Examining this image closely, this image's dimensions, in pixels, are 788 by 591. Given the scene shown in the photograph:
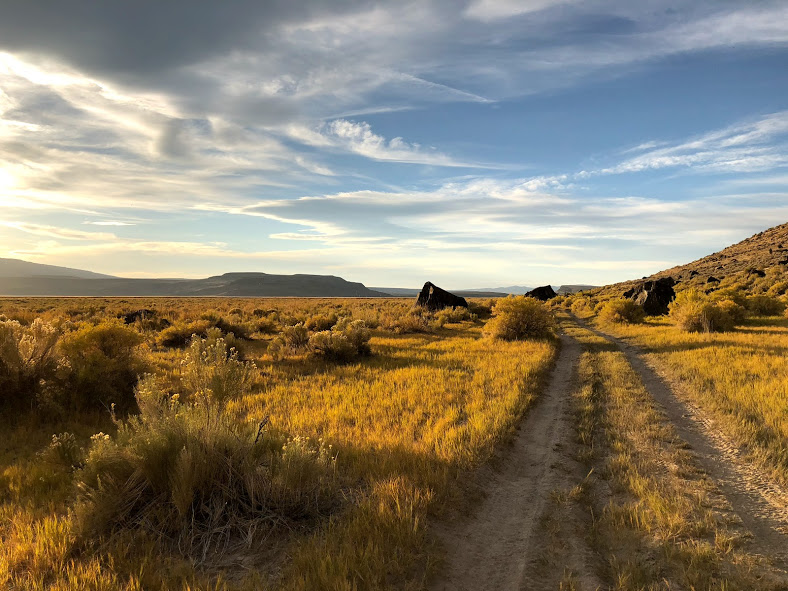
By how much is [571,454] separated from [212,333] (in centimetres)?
1273

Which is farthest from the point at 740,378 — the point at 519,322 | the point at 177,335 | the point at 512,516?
the point at 177,335

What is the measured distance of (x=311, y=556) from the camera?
11.5 feet

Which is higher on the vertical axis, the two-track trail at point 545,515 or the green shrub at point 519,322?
the green shrub at point 519,322

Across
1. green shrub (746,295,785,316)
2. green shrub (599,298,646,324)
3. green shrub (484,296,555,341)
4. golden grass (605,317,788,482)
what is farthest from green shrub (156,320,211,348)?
green shrub (746,295,785,316)

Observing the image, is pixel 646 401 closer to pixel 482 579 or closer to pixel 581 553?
pixel 581 553

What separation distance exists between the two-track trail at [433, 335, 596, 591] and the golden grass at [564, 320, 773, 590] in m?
0.50

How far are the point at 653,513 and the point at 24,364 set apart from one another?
422 inches

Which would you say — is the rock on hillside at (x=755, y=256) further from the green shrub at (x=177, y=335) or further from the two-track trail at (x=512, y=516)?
the green shrub at (x=177, y=335)

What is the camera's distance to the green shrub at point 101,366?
813 cm

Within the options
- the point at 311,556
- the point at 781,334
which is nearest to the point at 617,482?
the point at 311,556

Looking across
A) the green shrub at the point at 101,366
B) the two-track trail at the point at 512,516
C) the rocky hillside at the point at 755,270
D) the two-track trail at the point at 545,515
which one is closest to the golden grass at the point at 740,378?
the two-track trail at the point at 545,515

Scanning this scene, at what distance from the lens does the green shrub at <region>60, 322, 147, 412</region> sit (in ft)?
26.7

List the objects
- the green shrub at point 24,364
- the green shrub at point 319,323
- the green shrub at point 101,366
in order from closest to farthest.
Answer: the green shrub at point 24,364 → the green shrub at point 101,366 → the green shrub at point 319,323

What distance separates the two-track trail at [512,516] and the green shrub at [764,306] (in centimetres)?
2239
